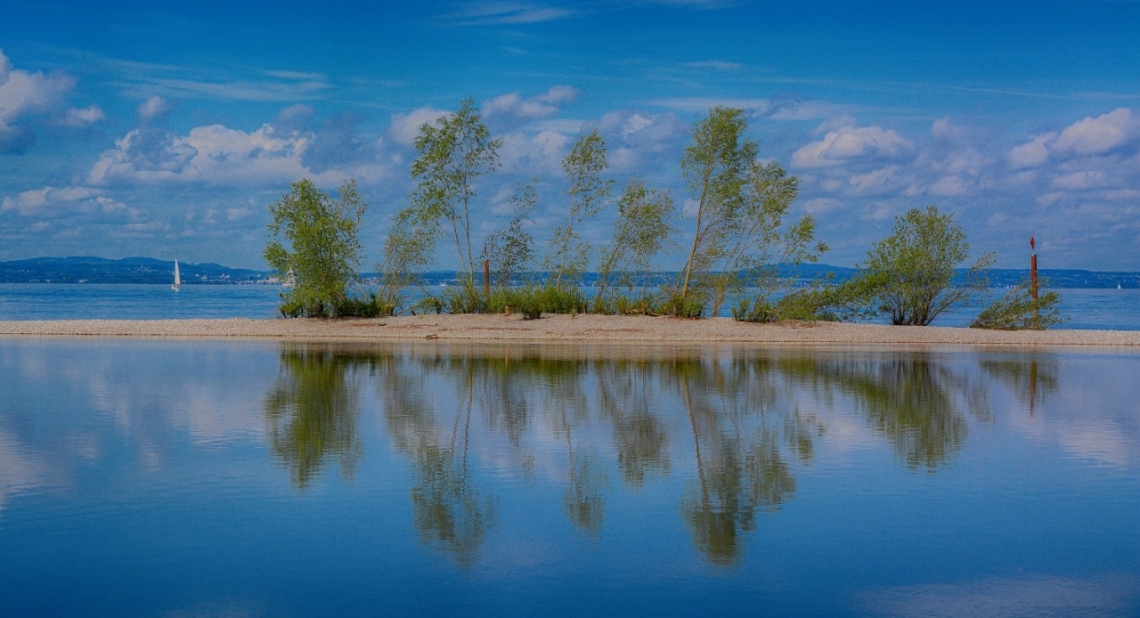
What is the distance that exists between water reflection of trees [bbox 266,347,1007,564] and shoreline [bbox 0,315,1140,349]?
6.90 meters

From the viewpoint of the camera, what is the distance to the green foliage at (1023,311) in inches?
1247

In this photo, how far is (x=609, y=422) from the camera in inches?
497

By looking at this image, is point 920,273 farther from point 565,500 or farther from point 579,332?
point 565,500

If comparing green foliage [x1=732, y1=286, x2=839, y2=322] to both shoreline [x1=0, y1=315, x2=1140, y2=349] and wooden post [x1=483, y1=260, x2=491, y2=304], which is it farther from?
wooden post [x1=483, y1=260, x2=491, y2=304]

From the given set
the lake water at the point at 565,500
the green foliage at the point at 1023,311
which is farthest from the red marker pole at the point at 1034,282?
the lake water at the point at 565,500

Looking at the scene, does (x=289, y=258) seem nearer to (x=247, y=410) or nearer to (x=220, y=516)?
(x=247, y=410)

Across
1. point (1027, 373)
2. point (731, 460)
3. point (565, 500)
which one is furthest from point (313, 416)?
point (1027, 373)

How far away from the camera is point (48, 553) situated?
6.69m

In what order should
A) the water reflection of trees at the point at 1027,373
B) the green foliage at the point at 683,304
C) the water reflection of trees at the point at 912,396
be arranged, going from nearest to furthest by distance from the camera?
1. the water reflection of trees at the point at 912,396
2. the water reflection of trees at the point at 1027,373
3. the green foliage at the point at 683,304

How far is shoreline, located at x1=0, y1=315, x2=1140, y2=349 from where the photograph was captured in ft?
95.3

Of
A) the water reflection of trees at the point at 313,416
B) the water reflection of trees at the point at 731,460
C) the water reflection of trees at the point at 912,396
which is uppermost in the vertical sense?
the water reflection of trees at the point at 313,416

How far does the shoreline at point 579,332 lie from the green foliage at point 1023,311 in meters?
0.66

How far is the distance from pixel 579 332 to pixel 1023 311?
13.0m

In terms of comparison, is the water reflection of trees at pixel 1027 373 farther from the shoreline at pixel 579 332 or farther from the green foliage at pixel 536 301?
the green foliage at pixel 536 301
